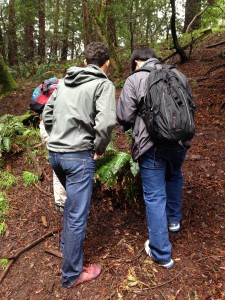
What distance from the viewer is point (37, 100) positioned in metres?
4.09

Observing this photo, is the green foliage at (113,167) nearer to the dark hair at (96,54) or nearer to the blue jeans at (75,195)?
the blue jeans at (75,195)

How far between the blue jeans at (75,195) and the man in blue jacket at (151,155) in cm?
57

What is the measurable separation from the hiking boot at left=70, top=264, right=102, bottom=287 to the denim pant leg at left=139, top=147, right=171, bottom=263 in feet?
2.44

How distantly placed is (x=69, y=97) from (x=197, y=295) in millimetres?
2461

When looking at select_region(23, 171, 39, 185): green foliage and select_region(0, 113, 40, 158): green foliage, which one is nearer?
select_region(23, 171, 39, 185): green foliage

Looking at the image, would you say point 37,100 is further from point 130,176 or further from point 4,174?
point 4,174

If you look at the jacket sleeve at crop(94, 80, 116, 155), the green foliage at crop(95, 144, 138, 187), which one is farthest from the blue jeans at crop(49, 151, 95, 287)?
the green foliage at crop(95, 144, 138, 187)

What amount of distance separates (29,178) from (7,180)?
50 cm

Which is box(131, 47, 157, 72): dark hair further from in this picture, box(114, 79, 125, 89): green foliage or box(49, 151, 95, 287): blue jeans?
box(114, 79, 125, 89): green foliage

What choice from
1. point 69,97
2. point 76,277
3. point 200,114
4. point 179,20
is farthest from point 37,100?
point 179,20

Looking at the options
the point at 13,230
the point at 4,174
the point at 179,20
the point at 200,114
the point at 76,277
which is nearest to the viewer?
the point at 76,277

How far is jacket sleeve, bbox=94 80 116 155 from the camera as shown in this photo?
289 centimetres

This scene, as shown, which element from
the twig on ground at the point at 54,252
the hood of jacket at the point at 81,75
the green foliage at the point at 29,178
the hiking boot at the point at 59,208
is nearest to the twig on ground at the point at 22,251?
the twig on ground at the point at 54,252

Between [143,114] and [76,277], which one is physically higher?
[143,114]
